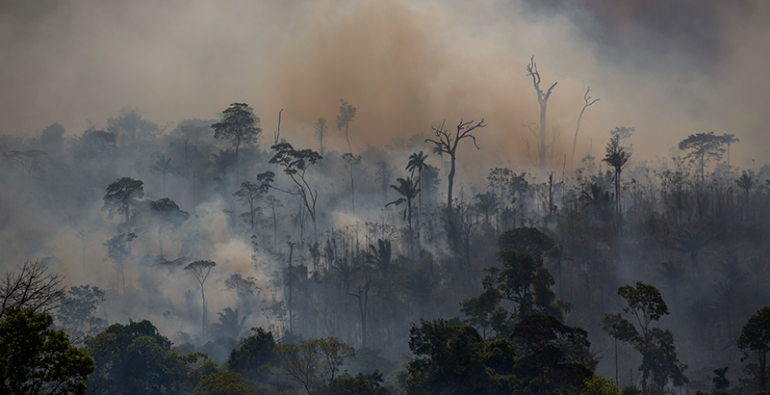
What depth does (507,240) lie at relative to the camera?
41562 millimetres

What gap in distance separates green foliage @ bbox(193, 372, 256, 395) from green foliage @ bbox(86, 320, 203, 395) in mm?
5371

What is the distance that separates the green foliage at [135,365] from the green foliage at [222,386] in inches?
211

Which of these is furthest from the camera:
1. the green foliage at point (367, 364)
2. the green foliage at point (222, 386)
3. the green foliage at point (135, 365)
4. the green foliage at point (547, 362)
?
the green foliage at point (367, 364)

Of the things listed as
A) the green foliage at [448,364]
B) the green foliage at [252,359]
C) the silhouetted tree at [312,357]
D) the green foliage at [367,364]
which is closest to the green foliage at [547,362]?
the green foliage at [448,364]

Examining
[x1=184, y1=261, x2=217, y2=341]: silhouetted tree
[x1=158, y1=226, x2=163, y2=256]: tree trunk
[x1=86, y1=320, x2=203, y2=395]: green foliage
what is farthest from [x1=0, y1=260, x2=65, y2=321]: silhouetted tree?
[x1=158, y1=226, x2=163, y2=256]: tree trunk

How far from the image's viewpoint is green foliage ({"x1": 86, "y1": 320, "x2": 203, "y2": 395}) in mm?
34906

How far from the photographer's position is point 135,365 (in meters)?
35.9

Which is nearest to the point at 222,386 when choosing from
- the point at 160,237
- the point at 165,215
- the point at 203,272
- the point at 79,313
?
the point at 203,272

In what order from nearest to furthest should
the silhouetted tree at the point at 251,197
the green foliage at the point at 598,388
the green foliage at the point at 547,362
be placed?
the green foliage at the point at 598,388, the green foliage at the point at 547,362, the silhouetted tree at the point at 251,197

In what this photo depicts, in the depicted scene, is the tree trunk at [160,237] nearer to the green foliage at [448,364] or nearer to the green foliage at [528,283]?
the green foliage at [448,364]

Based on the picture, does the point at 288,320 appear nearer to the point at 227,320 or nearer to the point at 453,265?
the point at 227,320

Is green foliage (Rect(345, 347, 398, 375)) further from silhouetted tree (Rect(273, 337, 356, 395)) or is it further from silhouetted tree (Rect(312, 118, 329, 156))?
silhouetted tree (Rect(312, 118, 329, 156))

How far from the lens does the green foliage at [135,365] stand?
3491 cm

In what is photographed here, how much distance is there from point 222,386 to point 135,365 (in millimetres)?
11860
